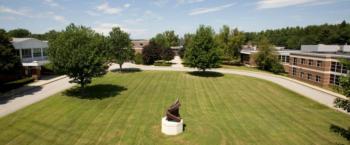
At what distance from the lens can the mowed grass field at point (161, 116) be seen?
16266 millimetres

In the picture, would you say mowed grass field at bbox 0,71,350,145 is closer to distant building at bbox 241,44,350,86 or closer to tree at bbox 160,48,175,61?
distant building at bbox 241,44,350,86

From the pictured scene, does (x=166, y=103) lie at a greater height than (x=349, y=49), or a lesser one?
lesser

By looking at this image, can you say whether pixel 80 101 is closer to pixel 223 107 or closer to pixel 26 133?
pixel 26 133

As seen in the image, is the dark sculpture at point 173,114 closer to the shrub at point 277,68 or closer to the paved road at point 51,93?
the paved road at point 51,93

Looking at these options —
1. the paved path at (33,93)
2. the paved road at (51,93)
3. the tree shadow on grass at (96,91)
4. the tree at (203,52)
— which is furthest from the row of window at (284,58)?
the paved path at (33,93)

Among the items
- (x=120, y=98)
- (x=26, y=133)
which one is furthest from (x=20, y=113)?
(x=120, y=98)

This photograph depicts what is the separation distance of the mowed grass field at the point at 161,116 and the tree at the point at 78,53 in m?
3.15

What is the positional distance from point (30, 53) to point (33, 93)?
19206 mm

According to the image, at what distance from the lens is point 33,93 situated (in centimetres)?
2838

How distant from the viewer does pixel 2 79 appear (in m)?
32.7

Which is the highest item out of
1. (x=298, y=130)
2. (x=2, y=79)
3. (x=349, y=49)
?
(x=349, y=49)

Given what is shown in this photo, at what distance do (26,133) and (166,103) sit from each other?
42.9 feet

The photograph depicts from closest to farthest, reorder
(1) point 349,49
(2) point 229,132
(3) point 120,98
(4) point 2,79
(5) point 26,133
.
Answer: (5) point 26,133
(2) point 229,132
(3) point 120,98
(4) point 2,79
(1) point 349,49

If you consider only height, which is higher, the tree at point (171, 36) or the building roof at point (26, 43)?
the tree at point (171, 36)
